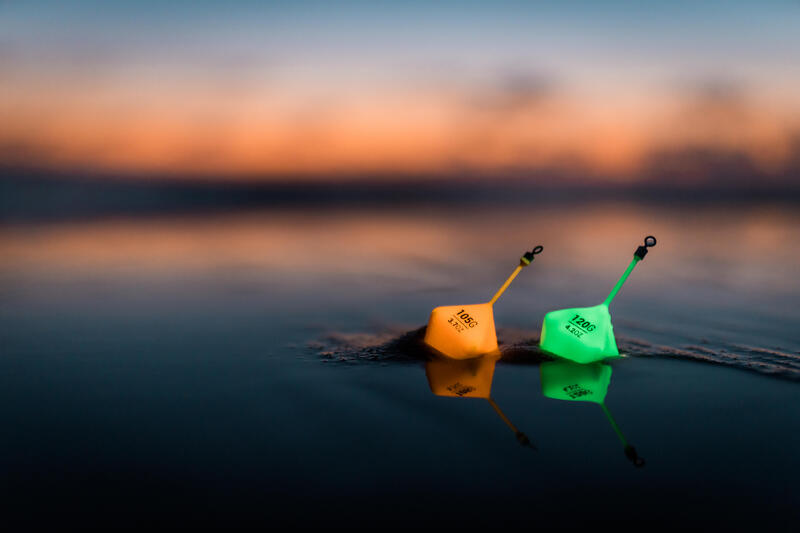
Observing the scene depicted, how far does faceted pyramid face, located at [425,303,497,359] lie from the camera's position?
273 inches

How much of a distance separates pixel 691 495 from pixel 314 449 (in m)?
3.02

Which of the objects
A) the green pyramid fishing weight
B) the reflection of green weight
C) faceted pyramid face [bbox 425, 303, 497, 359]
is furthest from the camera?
faceted pyramid face [bbox 425, 303, 497, 359]

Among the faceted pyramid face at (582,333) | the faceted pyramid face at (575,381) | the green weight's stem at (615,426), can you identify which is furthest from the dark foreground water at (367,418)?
the faceted pyramid face at (582,333)

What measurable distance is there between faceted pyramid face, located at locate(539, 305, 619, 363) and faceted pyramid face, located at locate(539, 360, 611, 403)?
149 millimetres

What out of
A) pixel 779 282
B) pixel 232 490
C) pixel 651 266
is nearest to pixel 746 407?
pixel 232 490

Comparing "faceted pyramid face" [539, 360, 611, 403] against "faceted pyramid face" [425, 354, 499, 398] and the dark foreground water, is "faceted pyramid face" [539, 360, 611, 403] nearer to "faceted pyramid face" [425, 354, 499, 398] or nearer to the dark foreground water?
the dark foreground water

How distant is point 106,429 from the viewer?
17.5 feet

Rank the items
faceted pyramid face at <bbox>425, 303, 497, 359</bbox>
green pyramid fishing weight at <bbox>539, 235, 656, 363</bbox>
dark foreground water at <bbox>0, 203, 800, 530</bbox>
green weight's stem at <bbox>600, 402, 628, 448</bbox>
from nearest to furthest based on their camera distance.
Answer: dark foreground water at <bbox>0, 203, 800, 530</bbox> < green weight's stem at <bbox>600, 402, 628, 448</bbox> < green pyramid fishing weight at <bbox>539, 235, 656, 363</bbox> < faceted pyramid face at <bbox>425, 303, 497, 359</bbox>

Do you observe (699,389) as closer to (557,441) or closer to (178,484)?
(557,441)

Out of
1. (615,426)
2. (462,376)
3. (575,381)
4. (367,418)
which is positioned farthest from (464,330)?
(615,426)

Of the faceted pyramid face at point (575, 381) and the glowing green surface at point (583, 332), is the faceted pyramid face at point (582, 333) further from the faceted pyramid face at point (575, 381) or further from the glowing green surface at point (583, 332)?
the faceted pyramid face at point (575, 381)


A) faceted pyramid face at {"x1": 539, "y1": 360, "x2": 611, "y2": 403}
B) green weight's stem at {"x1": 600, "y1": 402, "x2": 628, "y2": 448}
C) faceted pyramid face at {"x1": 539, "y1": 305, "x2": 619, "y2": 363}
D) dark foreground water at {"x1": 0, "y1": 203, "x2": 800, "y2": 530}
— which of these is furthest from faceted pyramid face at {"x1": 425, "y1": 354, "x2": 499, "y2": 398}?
green weight's stem at {"x1": 600, "y1": 402, "x2": 628, "y2": 448}

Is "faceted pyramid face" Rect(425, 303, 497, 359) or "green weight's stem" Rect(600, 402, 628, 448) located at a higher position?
"faceted pyramid face" Rect(425, 303, 497, 359)

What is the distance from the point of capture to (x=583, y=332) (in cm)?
690
